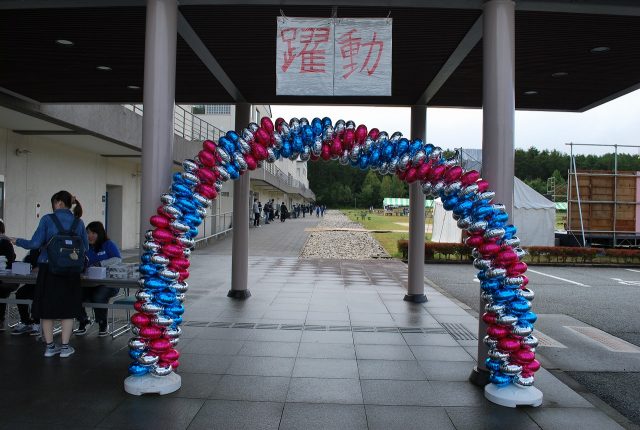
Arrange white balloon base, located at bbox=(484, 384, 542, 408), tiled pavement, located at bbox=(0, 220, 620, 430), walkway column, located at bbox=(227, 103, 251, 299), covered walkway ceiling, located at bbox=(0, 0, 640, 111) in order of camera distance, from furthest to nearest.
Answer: walkway column, located at bbox=(227, 103, 251, 299) → covered walkway ceiling, located at bbox=(0, 0, 640, 111) → white balloon base, located at bbox=(484, 384, 542, 408) → tiled pavement, located at bbox=(0, 220, 620, 430)

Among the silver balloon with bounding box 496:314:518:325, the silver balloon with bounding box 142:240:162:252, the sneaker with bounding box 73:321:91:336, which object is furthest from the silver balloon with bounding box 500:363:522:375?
the sneaker with bounding box 73:321:91:336

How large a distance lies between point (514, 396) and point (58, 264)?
16.5 ft

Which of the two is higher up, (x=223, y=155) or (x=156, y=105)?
(x=156, y=105)

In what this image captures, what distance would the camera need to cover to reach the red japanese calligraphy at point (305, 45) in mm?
5566

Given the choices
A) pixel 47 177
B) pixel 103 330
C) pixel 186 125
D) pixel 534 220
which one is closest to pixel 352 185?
pixel 186 125

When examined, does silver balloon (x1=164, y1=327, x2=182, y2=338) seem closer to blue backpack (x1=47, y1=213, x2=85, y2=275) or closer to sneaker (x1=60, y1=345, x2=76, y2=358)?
blue backpack (x1=47, y1=213, x2=85, y2=275)

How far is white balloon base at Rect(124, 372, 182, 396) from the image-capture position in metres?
4.92

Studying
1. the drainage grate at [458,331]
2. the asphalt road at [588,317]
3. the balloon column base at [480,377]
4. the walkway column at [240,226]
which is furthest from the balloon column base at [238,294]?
the balloon column base at [480,377]

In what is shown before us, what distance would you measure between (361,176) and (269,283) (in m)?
118

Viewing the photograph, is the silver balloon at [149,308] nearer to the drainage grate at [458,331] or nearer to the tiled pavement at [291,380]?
the tiled pavement at [291,380]

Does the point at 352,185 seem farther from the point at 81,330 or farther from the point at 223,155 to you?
the point at 223,155

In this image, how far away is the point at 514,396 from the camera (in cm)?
488

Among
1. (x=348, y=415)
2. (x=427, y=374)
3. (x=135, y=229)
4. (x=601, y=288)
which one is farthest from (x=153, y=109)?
(x=135, y=229)

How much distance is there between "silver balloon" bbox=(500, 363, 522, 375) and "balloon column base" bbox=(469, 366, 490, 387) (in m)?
0.46
